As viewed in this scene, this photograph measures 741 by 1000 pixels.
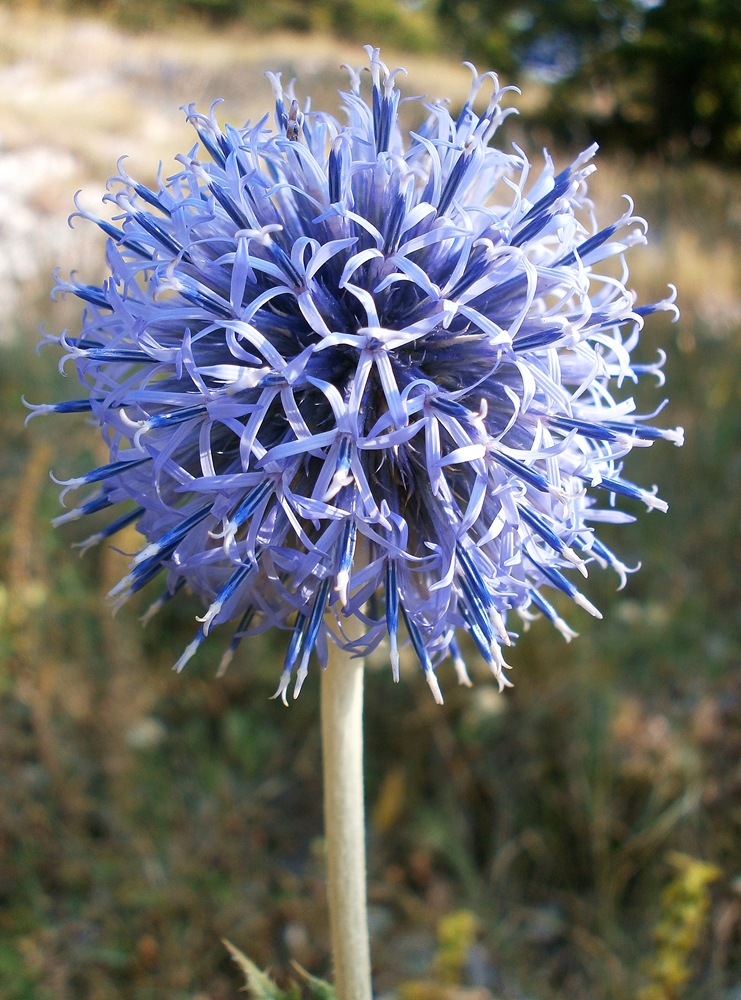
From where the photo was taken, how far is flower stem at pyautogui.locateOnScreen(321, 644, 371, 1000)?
1064mm

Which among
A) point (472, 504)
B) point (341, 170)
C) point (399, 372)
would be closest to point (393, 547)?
point (472, 504)

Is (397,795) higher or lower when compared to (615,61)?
lower

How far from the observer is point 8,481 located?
11.2 ft

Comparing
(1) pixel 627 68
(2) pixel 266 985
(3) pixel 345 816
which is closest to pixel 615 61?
(1) pixel 627 68

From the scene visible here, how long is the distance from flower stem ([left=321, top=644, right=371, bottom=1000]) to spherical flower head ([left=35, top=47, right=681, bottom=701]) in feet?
0.19

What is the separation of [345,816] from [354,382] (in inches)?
24.7

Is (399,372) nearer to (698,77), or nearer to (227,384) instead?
(227,384)

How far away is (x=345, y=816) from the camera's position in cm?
107

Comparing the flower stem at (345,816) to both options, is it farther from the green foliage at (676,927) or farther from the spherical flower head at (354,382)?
the green foliage at (676,927)

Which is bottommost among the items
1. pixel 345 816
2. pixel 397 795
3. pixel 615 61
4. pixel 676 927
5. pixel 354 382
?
pixel 676 927

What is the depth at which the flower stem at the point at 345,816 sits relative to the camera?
106cm

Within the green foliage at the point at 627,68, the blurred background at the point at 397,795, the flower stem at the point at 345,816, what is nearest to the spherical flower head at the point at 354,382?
the flower stem at the point at 345,816

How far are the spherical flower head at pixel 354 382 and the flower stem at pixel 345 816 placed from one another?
0.06 meters

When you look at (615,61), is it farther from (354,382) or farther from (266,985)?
(266,985)
